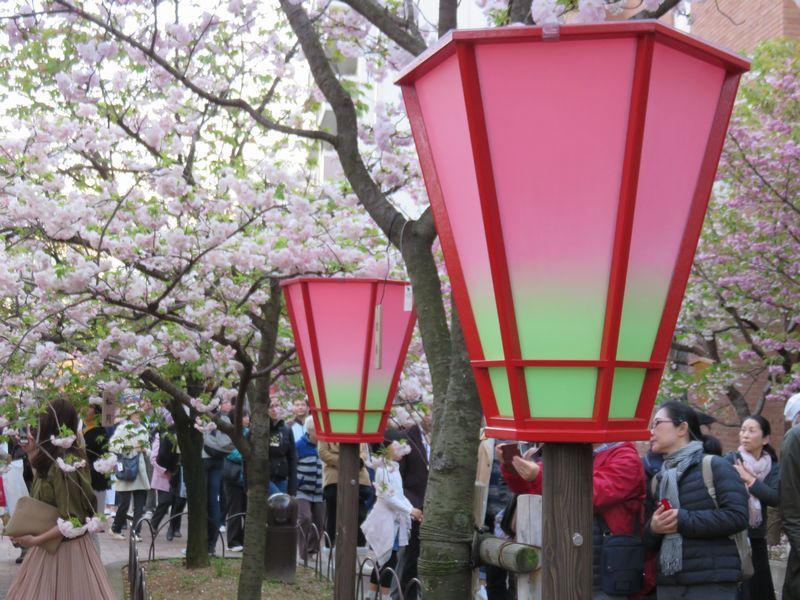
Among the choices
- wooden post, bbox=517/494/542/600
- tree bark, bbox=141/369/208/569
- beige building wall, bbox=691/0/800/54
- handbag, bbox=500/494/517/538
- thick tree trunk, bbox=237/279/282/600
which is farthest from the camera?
beige building wall, bbox=691/0/800/54

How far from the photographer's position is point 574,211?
2877 millimetres

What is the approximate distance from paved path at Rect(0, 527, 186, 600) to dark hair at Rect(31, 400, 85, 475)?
486 centimetres

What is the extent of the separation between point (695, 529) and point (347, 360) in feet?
8.33

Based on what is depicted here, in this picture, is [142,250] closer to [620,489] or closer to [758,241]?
[620,489]

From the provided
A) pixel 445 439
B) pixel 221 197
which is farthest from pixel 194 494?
pixel 445 439

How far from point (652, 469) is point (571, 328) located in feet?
11.8

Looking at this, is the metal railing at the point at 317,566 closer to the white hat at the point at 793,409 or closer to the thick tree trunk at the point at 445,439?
the thick tree trunk at the point at 445,439

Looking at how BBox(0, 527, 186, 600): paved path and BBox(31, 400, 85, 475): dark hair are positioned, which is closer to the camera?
BBox(31, 400, 85, 475): dark hair

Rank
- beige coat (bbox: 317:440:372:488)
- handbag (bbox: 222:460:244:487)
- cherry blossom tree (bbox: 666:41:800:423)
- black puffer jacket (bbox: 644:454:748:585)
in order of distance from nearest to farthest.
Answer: black puffer jacket (bbox: 644:454:748:585) < beige coat (bbox: 317:440:372:488) < cherry blossom tree (bbox: 666:41:800:423) < handbag (bbox: 222:460:244:487)

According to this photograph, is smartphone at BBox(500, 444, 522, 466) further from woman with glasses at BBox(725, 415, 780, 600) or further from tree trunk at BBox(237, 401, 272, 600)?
tree trunk at BBox(237, 401, 272, 600)

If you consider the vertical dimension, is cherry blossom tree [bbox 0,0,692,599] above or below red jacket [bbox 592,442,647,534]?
above

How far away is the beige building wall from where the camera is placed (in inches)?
674

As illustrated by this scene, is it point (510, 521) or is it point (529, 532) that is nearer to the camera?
point (529, 532)

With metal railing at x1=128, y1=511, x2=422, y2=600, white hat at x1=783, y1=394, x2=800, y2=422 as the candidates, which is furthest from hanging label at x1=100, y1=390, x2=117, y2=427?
white hat at x1=783, y1=394, x2=800, y2=422
